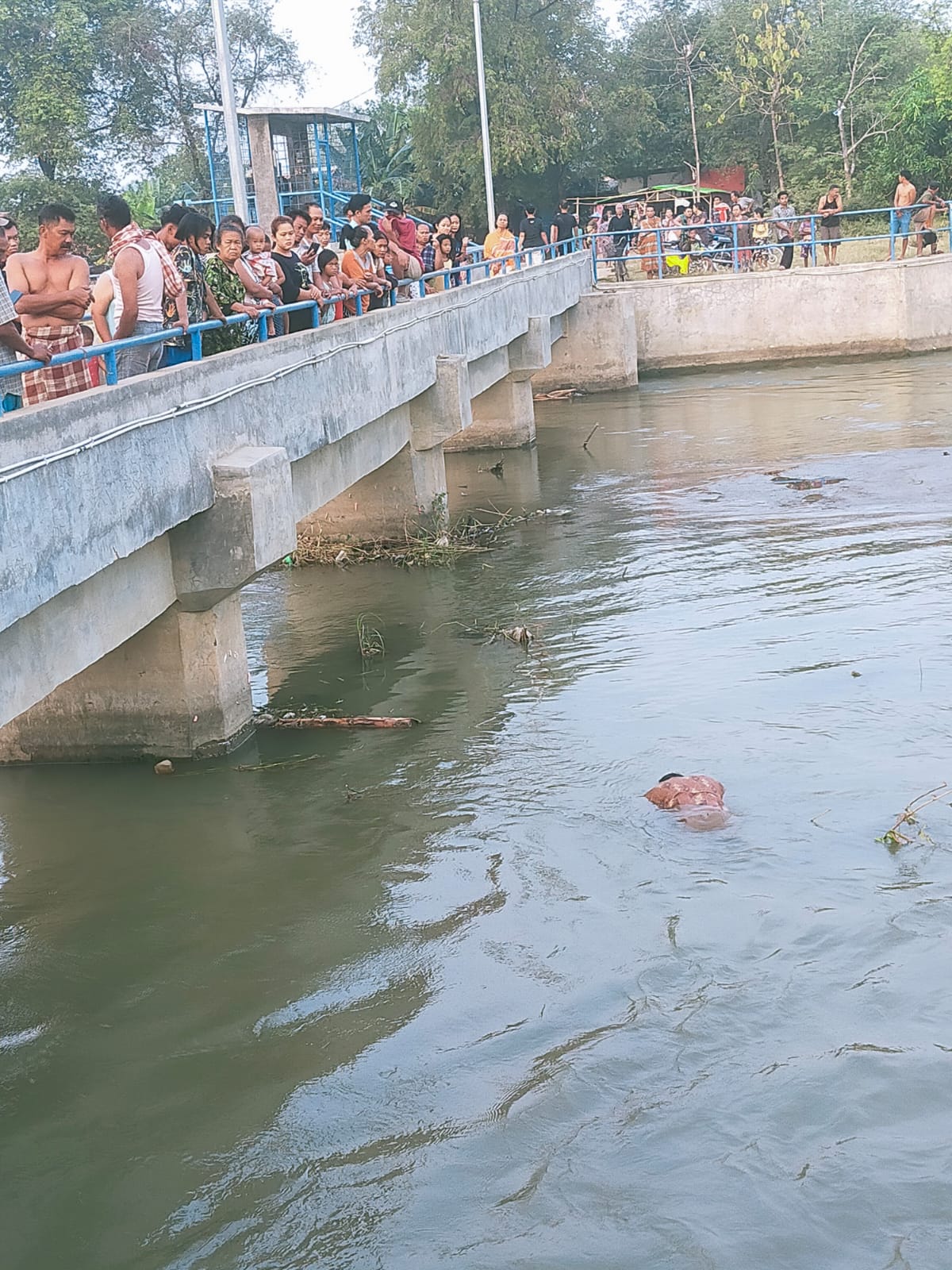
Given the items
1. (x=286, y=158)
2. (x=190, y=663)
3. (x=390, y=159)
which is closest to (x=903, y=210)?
(x=286, y=158)

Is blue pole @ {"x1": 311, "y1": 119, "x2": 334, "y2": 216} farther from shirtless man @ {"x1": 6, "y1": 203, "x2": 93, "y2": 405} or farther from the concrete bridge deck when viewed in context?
shirtless man @ {"x1": 6, "y1": 203, "x2": 93, "y2": 405}

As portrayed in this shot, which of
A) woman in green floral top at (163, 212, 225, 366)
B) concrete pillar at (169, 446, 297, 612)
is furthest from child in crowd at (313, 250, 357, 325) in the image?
concrete pillar at (169, 446, 297, 612)

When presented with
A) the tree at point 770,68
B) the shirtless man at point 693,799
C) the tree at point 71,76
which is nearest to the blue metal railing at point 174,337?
the shirtless man at point 693,799

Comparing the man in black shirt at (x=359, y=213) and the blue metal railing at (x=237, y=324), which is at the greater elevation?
the man in black shirt at (x=359, y=213)

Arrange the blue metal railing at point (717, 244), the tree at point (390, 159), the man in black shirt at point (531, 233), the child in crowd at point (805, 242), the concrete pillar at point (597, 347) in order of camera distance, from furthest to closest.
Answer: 1. the tree at point (390, 159)
2. the blue metal railing at point (717, 244)
3. the child in crowd at point (805, 242)
4. the concrete pillar at point (597, 347)
5. the man in black shirt at point (531, 233)

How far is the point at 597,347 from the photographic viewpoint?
26.3m

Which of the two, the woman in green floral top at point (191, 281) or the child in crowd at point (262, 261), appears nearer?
the woman in green floral top at point (191, 281)

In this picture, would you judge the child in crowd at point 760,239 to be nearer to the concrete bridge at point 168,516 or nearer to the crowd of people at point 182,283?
the crowd of people at point 182,283

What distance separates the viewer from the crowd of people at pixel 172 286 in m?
7.43

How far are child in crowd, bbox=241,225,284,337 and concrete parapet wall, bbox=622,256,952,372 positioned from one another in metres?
16.4

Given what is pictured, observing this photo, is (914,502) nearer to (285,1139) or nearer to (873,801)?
(873,801)

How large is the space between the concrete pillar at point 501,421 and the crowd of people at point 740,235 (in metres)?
6.64

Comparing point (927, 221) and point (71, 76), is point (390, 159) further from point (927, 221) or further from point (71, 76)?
point (927, 221)

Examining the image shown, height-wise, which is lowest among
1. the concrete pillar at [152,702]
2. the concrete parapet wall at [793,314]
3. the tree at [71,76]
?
the concrete pillar at [152,702]
